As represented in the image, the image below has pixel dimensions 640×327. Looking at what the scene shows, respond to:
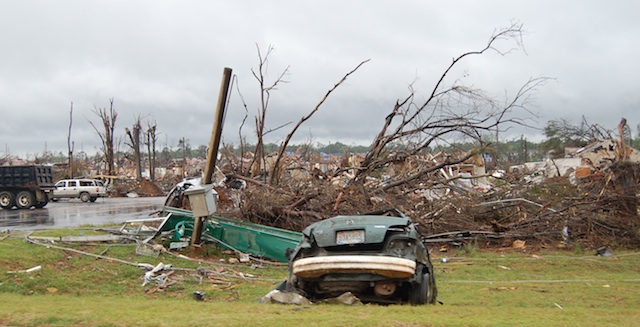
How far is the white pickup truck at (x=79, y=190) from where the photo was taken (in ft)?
123

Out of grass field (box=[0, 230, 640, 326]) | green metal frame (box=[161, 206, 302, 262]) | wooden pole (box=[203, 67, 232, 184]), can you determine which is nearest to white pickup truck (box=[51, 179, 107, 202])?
grass field (box=[0, 230, 640, 326])

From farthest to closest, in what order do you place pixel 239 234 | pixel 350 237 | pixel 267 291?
pixel 239 234
pixel 267 291
pixel 350 237

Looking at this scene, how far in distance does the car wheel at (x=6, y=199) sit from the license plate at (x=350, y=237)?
28.2m

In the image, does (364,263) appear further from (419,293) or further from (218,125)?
(218,125)

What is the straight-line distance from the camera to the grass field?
5.01m

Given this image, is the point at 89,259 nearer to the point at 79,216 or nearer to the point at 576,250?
the point at 576,250

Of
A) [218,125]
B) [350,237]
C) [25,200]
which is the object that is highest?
[218,125]

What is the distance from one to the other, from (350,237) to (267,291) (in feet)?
11.7

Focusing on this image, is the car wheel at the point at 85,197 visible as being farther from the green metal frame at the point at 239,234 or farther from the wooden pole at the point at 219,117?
the wooden pole at the point at 219,117

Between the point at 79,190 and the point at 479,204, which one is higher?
the point at 79,190

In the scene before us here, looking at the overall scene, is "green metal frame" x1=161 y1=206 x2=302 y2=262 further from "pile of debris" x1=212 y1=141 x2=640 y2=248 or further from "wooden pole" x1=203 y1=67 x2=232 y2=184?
"wooden pole" x1=203 y1=67 x2=232 y2=184

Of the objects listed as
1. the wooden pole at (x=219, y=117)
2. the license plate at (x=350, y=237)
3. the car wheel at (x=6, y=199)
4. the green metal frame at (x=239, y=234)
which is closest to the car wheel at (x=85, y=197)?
the car wheel at (x=6, y=199)

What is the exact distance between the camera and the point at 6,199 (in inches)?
1161

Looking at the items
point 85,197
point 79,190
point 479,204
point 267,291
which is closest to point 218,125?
point 267,291
